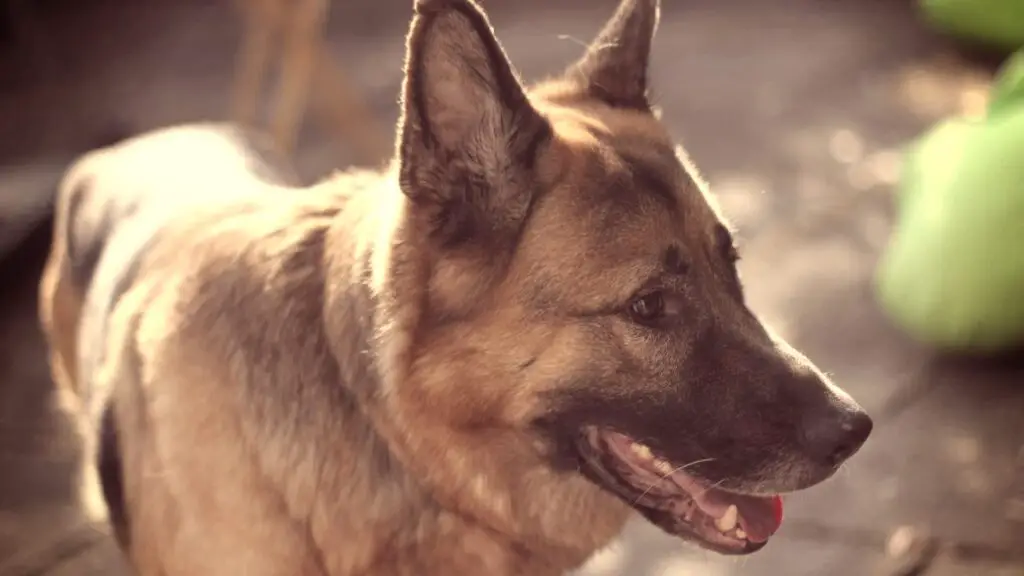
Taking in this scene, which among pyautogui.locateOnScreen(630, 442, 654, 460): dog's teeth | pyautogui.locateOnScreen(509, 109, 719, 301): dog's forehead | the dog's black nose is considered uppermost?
pyautogui.locateOnScreen(509, 109, 719, 301): dog's forehead

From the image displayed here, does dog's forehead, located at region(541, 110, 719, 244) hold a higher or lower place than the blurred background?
higher

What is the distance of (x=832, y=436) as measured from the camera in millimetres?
1657

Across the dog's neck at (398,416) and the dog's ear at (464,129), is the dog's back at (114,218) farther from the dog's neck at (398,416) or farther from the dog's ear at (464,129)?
the dog's ear at (464,129)

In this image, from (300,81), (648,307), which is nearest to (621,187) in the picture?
(648,307)

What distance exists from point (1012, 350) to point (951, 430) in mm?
394

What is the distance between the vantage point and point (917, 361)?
3.07m

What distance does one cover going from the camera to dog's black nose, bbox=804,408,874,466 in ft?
5.44

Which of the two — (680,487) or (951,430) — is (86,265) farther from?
(951,430)

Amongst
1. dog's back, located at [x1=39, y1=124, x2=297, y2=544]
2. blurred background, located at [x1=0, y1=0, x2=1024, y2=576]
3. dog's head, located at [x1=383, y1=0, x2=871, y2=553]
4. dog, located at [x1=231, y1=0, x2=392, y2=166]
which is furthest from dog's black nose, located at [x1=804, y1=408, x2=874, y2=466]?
dog, located at [x1=231, y1=0, x2=392, y2=166]

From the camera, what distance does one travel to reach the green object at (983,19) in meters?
4.46

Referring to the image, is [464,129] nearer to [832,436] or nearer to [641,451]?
[641,451]

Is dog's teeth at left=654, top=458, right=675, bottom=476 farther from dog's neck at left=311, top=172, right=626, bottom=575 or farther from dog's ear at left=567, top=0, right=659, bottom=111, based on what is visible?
dog's ear at left=567, top=0, right=659, bottom=111

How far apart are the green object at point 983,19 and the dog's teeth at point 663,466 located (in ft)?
11.4

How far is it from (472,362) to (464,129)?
36 cm
